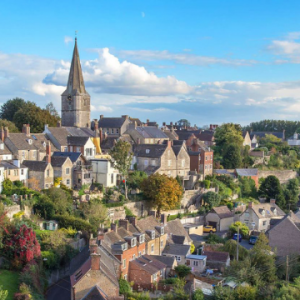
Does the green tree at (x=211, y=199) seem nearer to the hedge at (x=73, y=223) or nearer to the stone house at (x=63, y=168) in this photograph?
the stone house at (x=63, y=168)

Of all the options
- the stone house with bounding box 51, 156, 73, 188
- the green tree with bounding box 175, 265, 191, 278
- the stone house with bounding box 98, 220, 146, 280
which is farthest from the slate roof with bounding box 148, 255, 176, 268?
the stone house with bounding box 51, 156, 73, 188

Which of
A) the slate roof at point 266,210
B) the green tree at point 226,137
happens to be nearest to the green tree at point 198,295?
the slate roof at point 266,210

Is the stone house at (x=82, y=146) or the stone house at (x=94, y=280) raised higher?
the stone house at (x=82, y=146)

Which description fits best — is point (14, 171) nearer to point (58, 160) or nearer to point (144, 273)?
point (58, 160)

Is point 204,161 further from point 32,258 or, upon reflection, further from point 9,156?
point 32,258

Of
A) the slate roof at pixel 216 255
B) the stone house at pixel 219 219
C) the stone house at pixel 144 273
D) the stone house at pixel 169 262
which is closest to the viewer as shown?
the stone house at pixel 144 273

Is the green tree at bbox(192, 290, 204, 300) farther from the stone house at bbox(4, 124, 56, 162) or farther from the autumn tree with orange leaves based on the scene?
the stone house at bbox(4, 124, 56, 162)

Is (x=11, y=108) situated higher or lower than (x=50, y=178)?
higher

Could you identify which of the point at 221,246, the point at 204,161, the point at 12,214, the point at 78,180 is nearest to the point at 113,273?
the point at 12,214
